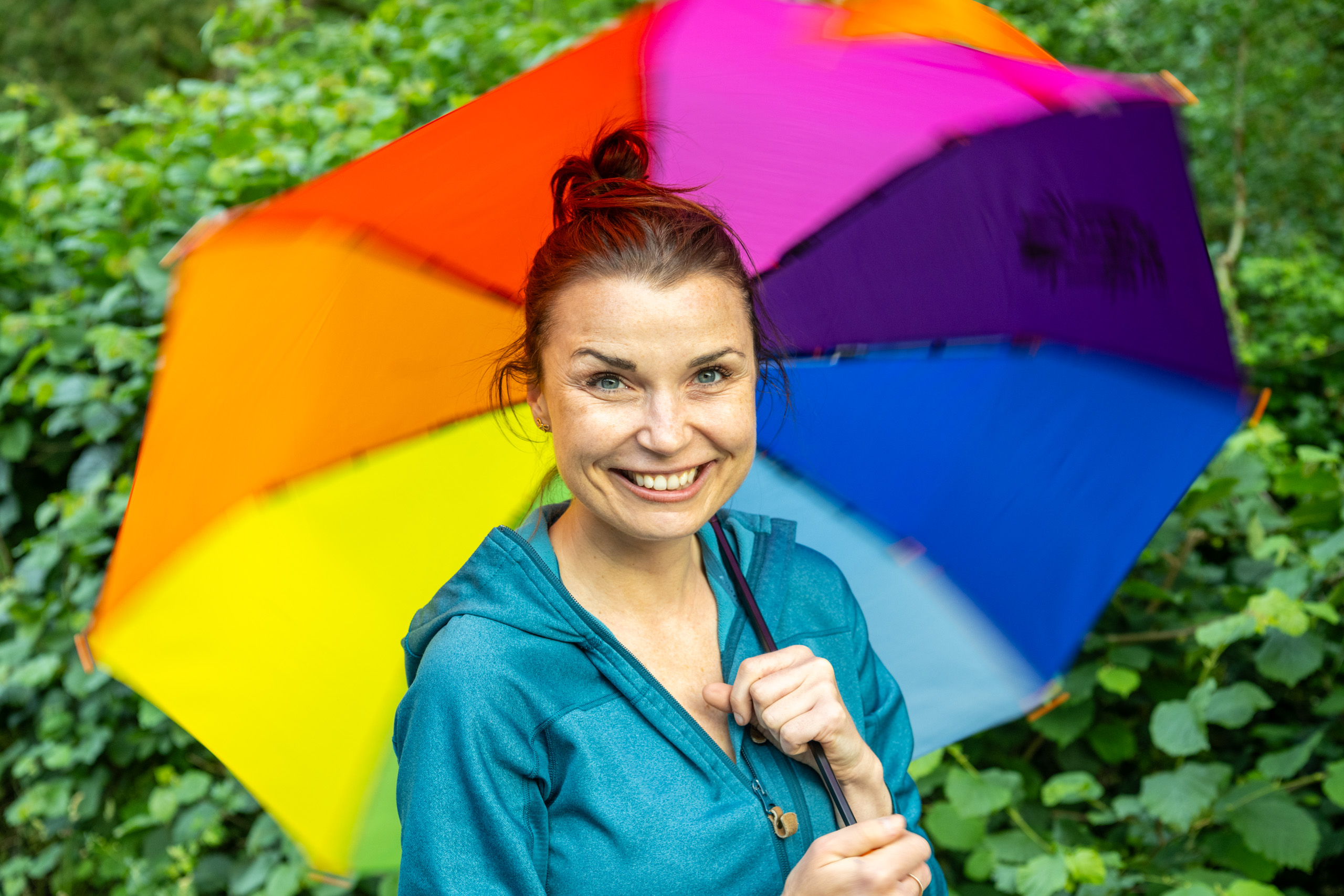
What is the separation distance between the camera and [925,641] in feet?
5.89

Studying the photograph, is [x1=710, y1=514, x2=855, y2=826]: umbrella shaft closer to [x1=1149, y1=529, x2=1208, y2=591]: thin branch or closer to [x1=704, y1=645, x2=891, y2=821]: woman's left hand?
[x1=704, y1=645, x2=891, y2=821]: woman's left hand

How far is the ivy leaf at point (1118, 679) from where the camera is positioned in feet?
8.54

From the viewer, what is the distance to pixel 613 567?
4.78 feet

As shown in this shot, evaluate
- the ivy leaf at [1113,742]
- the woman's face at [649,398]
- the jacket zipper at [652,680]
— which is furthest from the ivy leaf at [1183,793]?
the woman's face at [649,398]

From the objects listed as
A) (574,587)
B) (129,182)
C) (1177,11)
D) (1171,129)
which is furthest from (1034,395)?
(1177,11)

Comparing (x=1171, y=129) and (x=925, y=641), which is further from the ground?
(x=1171, y=129)

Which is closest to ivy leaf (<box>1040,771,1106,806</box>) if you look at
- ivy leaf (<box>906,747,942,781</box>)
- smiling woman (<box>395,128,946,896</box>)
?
ivy leaf (<box>906,747,942,781</box>)

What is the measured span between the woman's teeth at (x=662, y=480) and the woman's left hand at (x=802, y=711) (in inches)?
9.9

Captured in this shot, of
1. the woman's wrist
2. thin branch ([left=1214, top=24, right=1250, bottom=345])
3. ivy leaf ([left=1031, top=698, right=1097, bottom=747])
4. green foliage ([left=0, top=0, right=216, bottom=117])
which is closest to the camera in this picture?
the woman's wrist

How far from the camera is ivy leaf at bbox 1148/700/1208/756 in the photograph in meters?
2.37

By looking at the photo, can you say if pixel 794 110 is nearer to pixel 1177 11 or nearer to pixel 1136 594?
pixel 1136 594

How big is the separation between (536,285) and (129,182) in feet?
9.06

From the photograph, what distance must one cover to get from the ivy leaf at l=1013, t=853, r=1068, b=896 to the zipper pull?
3.52 feet

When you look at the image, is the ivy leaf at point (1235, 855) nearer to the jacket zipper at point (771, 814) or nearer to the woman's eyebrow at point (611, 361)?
the jacket zipper at point (771, 814)
